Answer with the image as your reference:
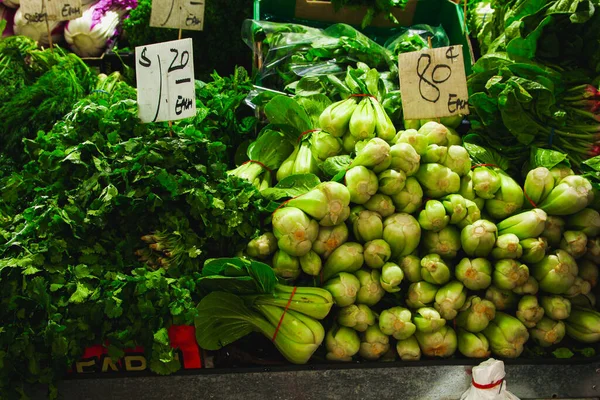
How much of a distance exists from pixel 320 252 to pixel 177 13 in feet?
4.16

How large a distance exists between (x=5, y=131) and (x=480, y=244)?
6.56 feet

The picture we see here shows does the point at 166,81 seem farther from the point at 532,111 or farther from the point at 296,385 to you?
the point at 532,111

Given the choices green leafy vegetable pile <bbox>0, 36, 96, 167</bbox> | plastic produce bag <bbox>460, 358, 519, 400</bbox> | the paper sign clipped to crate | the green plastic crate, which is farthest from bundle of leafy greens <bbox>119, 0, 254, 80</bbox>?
plastic produce bag <bbox>460, 358, 519, 400</bbox>

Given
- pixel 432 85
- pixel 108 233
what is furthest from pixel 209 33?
pixel 108 233

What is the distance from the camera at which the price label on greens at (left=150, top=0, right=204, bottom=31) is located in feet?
7.63

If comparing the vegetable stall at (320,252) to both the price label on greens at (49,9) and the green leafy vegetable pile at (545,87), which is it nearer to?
the green leafy vegetable pile at (545,87)

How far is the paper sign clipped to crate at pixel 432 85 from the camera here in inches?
78.9

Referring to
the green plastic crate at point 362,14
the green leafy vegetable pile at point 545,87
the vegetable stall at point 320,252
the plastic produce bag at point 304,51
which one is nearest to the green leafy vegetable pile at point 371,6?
the green plastic crate at point 362,14

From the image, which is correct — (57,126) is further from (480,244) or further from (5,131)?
(480,244)

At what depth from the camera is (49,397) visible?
1689 mm

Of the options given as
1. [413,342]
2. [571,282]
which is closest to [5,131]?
[413,342]

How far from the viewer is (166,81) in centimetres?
201

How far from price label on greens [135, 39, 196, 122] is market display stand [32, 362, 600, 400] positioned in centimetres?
94

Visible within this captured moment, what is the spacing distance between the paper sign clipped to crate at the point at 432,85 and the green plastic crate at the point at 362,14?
108 centimetres
